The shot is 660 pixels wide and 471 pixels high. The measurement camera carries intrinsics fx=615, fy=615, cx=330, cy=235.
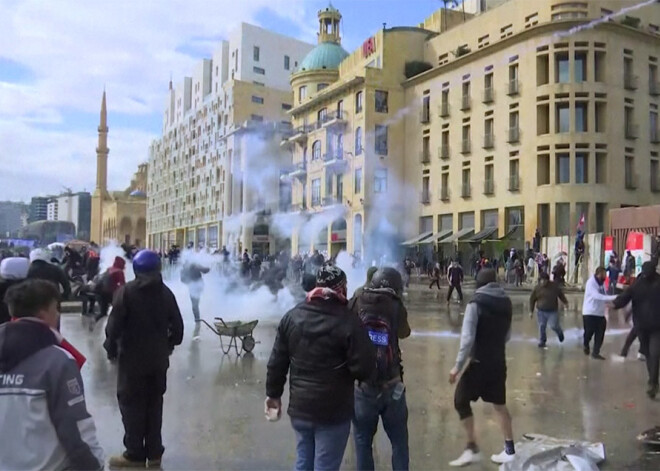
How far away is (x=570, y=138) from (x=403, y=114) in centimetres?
1469

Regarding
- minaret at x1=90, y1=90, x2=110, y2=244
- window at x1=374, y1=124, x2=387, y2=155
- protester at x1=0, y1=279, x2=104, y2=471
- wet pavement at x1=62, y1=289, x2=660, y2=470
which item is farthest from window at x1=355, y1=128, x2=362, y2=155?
minaret at x1=90, y1=90, x2=110, y2=244

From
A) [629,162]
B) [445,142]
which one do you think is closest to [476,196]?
[445,142]

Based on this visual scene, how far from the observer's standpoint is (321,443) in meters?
3.45

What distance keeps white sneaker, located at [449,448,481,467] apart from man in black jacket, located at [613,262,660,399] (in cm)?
343

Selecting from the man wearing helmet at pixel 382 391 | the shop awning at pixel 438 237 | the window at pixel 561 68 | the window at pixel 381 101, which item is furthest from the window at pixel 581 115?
the man wearing helmet at pixel 382 391

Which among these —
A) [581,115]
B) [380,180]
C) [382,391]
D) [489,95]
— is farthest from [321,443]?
[380,180]

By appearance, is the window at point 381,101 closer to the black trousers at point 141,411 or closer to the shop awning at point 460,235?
the shop awning at point 460,235

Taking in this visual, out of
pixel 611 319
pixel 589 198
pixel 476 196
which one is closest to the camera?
pixel 611 319

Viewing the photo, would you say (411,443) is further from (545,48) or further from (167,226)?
(167,226)

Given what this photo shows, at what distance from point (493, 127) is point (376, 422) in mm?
37927

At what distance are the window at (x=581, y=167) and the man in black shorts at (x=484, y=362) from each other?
109ft

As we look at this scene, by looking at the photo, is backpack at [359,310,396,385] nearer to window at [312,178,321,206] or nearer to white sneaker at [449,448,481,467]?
white sneaker at [449,448,481,467]

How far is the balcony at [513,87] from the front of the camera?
3781 centimetres

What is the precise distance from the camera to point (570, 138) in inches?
1407
